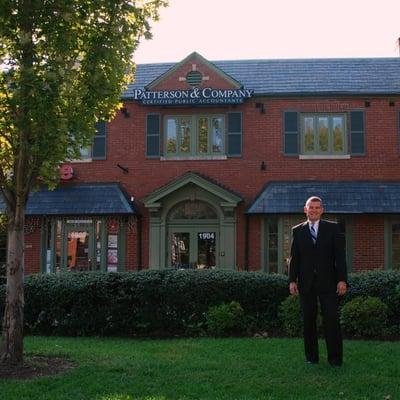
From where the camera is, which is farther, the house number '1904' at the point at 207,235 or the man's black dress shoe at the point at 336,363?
the house number '1904' at the point at 207,235

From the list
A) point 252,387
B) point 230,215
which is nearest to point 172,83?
point 230,215

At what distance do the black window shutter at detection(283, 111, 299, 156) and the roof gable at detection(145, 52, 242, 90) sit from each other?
5.92ft

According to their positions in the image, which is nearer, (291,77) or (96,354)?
(96,354)

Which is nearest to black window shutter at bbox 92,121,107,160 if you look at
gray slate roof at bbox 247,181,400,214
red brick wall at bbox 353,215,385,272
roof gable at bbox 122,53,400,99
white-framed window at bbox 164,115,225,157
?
roof gable at bbox 122,53,400,99

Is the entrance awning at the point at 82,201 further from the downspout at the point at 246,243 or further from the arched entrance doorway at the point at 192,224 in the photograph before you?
the downspout at the point at 246,243

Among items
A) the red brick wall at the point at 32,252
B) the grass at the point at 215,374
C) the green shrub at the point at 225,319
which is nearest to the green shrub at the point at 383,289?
the grass at the point at 215,374

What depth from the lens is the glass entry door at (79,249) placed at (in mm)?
19031

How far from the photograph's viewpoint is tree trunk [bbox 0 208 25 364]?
7.29 metres

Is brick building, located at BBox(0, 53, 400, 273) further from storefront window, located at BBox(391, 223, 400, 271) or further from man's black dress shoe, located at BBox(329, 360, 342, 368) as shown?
man's black dress shoe, located at BBox(329, 360, 342, 368)

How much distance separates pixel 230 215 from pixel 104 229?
3948mm

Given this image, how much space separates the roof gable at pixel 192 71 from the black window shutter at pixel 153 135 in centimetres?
97

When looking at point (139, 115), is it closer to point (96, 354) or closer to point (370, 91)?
point (370, 91)

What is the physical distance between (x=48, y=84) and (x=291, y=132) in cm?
1272

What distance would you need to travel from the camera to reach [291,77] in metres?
19.3
